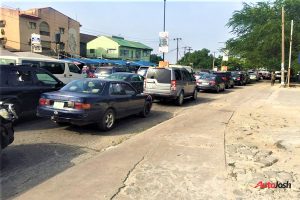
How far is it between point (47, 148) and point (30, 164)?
1.14 meters

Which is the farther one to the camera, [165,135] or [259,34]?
[259,34]

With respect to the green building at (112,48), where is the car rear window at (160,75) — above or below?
below

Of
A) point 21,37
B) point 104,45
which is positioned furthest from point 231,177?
point 104,45

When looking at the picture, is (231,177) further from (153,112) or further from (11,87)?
(153,112)

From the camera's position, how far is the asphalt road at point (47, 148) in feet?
18.1

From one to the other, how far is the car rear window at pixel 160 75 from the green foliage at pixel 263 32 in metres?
30.4

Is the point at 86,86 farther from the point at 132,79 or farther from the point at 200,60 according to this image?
the point at 200,60

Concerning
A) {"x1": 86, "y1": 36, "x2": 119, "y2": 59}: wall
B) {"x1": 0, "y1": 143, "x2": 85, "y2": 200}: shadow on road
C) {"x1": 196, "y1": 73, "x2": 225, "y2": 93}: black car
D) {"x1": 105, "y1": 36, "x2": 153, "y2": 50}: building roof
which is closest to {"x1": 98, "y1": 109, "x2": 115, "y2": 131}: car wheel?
{"x1": 0, "y1": 143, "x2": 85, "y2": 200}: shadow on road

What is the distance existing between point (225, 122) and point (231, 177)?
608 cm

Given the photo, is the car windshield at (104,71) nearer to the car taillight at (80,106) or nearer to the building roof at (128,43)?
the car taillight at (80,106)

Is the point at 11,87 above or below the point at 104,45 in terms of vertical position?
below

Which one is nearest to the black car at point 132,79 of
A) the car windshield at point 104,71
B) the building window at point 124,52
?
the car windshield at point 104,71

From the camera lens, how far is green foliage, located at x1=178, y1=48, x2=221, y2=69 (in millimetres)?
105438

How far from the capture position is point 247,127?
1053cm
